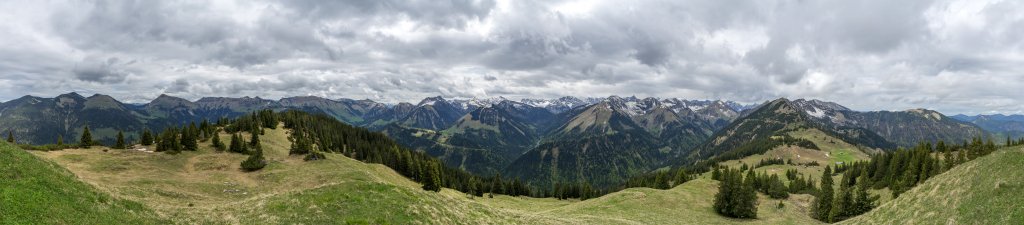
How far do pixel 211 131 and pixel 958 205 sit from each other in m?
142

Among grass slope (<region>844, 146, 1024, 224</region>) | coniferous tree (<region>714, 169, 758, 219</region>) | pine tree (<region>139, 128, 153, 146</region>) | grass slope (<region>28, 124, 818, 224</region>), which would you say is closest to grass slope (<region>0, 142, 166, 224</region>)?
grass slope (<region>28, 124, 818, 224</region>)

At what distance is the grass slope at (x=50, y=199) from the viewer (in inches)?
999

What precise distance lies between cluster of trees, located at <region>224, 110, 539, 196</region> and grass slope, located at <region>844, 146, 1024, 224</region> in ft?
287

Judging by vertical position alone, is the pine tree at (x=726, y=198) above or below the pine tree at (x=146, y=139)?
below

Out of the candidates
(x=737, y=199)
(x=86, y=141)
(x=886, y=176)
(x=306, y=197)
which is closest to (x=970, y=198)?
(x=737, y=199)

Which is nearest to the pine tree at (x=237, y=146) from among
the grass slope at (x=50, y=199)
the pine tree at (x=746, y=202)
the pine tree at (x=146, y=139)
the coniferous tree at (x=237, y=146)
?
the coniferous tree at (x=237, y=146)

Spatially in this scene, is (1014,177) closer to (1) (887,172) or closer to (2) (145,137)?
(1) (887,172)

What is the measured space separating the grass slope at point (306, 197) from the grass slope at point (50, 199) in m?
1.39

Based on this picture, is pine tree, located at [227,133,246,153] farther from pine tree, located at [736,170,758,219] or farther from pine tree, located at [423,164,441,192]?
pine tree, located at [736,170,758,219]

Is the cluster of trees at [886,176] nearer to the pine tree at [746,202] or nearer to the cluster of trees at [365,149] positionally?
the pine tree at [746,202]

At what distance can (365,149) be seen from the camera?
15675cm

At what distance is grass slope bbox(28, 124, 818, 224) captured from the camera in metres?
34.2

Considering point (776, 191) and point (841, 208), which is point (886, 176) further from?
point (841, 208)

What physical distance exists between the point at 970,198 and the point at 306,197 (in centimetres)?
5749
